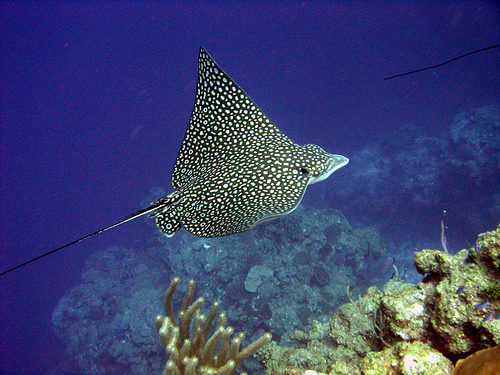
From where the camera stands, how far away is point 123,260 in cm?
1933

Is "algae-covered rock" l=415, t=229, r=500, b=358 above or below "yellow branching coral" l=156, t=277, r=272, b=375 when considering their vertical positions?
below

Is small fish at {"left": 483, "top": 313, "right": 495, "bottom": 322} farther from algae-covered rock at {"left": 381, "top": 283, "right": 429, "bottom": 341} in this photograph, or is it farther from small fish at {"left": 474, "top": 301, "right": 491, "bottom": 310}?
algae-covered rock at {"left": 381, "top": 283, "right": 429, "bottom": 341}

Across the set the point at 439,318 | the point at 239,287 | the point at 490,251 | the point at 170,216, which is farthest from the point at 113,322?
the point at 490,251

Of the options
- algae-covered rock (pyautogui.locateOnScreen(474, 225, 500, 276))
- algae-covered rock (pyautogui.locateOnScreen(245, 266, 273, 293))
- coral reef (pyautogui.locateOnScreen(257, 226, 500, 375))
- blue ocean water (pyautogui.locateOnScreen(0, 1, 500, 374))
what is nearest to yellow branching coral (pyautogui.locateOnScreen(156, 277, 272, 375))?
coral reef (pyautogui.locateOnScreen(257, 226, 500, 375))

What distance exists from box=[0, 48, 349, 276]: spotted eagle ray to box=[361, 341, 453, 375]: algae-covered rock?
1.77m

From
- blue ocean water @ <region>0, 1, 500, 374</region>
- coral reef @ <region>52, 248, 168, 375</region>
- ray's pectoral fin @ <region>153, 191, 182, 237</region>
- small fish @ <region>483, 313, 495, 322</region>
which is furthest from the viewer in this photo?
blue ocean water @ <region>0, 1, 500, 374</region>

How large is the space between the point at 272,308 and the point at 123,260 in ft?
52.4

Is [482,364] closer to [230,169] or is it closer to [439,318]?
[439,318]

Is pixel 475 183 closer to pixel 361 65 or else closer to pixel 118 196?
pixel 361 65

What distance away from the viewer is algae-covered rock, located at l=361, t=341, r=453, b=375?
1.75 meters

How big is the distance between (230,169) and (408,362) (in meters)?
2.98

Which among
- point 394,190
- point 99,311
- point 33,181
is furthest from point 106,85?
point 394,190

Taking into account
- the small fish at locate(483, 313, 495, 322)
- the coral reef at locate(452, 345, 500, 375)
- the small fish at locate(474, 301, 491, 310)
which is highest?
the small fish at locate(474, 301, 491, 310)

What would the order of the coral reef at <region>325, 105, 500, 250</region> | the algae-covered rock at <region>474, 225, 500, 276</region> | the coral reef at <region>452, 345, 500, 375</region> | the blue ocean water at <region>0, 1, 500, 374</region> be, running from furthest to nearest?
the blue ocean water at <region>0, 1, 500, 374</region> < the coral reef at <region>325, 105, 500, 250</region> < the algae-covered rock at <region>474, 225, 500, 276</region> < the coral reef at <region>452, 345, 500, 375</region>
